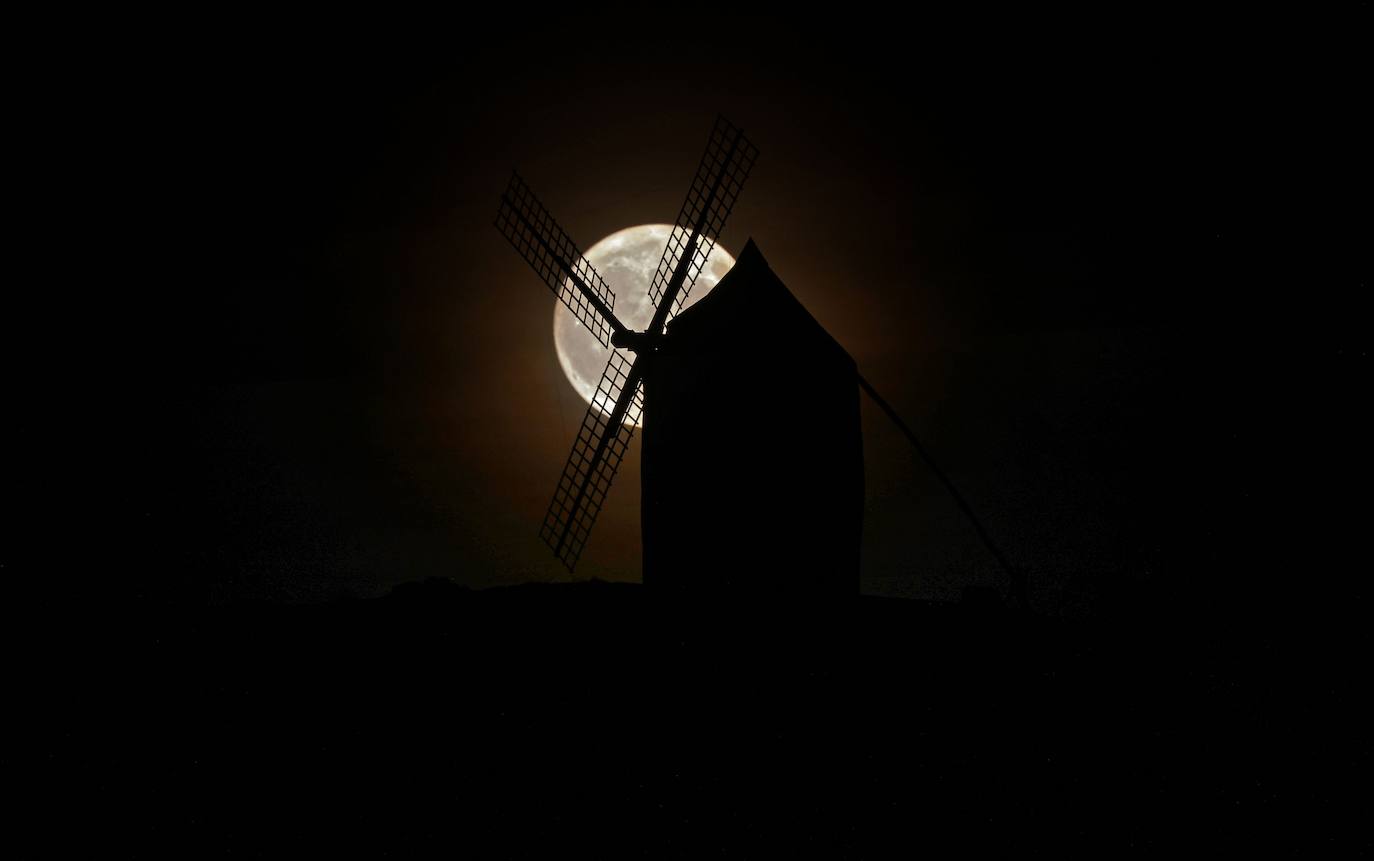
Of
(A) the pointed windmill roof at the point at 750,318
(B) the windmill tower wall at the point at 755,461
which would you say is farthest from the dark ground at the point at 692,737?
(A) the pointed windmill roof at the point at 750,318

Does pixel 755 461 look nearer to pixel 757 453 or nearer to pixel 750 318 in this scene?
pixel 757 453

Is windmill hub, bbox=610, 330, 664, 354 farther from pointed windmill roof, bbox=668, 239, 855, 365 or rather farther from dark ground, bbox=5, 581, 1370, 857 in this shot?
dark ground, bbox=5, 581, 1370, 857

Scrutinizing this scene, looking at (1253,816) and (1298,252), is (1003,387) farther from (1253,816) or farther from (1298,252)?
(1253,816)

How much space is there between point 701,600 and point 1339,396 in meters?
10.7

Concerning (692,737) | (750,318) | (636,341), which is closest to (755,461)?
(750,318)

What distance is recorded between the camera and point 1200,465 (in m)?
14.5

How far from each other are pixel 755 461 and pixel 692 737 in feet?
9.08

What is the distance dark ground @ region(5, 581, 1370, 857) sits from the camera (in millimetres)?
7012

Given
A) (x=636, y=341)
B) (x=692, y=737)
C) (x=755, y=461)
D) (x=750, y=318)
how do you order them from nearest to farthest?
(x=692, y=737) < (x=755, y=461) < (x=750, y=318) < (x=636, y=341)

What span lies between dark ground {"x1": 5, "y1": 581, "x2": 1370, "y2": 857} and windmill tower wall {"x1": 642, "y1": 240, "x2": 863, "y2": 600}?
0.44 metres

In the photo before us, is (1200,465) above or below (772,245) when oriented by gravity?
below

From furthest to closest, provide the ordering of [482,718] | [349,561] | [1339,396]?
[349,561], [1339,396], [482,718]

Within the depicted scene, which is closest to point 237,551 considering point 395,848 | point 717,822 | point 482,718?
point 482,718

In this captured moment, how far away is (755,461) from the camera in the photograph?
31.4 feet
